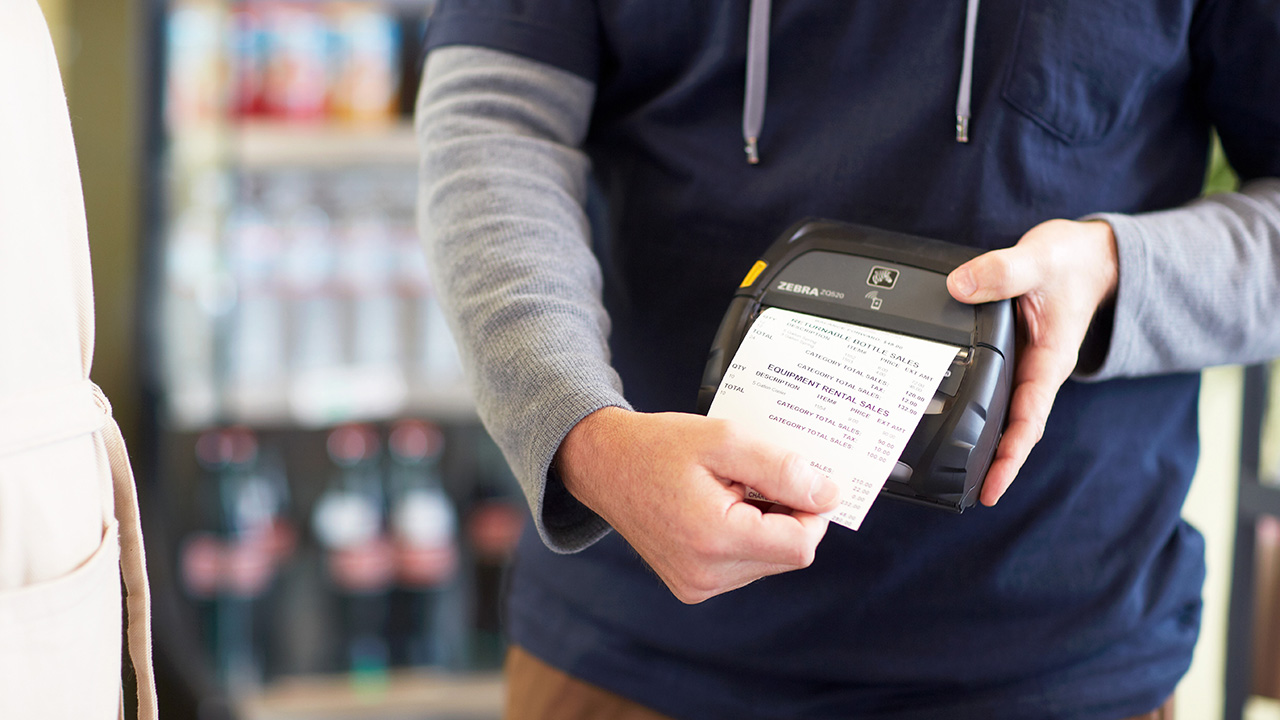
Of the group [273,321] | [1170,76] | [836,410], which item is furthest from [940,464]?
[273,321]

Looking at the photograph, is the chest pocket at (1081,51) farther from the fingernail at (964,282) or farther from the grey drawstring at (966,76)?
the fingernail at (964,282)

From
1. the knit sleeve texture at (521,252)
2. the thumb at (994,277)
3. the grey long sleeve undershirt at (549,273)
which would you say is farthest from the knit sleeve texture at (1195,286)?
the knit sleeve texture at (521,252)

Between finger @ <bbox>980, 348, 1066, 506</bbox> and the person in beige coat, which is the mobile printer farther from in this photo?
the person in beige coat

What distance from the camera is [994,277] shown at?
61 cm

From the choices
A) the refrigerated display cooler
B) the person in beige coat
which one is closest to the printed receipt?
the person in beige coat

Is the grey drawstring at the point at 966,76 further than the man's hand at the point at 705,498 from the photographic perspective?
Yes

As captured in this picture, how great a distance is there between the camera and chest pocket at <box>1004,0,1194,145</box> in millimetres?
722

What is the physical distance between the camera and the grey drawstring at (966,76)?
73 cm

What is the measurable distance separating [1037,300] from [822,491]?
9.0 inches

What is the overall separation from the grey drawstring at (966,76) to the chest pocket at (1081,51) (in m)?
0.03

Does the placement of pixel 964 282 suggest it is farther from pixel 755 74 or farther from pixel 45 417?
pixel 45 417

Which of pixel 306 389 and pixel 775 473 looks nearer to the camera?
pixel 775 473

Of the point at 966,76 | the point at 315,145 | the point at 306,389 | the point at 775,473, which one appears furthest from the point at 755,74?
the point at 306,389

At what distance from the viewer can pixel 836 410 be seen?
0.58m
